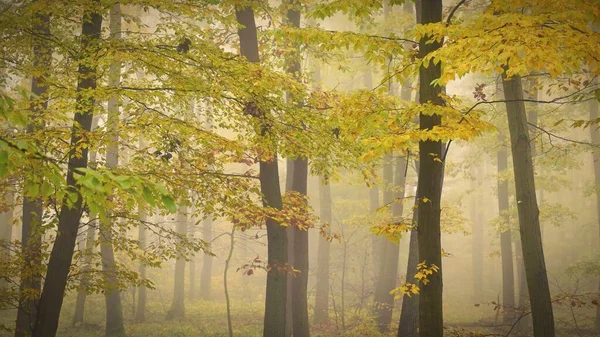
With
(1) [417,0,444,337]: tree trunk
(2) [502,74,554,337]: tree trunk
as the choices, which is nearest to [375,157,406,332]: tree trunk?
(2) [502,74,554,337]: tree trunk

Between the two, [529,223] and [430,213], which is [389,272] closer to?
[529,223]

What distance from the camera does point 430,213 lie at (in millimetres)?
5492

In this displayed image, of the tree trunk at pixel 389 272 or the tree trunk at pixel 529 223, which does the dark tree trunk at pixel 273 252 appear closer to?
the tree trunk at pixel 529 223

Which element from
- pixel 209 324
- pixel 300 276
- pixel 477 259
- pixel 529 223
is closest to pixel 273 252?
pixel 300 276

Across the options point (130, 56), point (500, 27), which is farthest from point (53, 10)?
point (500, 27)

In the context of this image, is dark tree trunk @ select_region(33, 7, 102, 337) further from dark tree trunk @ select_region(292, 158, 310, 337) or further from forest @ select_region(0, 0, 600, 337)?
dark tree trunk @ select_region(292, 158, 310, 337)

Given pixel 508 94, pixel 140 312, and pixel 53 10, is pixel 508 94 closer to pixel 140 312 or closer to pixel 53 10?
pixel 53 10

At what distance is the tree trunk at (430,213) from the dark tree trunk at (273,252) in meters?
4.22

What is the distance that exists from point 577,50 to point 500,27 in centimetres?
74

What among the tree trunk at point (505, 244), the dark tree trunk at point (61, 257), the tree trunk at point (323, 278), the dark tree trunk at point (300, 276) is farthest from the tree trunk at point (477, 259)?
the dark tree trunk at point (61, 257)

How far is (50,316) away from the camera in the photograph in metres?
7.39

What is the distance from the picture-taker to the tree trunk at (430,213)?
17.8ft

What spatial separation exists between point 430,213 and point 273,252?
476 centimetres

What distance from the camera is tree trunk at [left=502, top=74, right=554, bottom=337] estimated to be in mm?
7961
